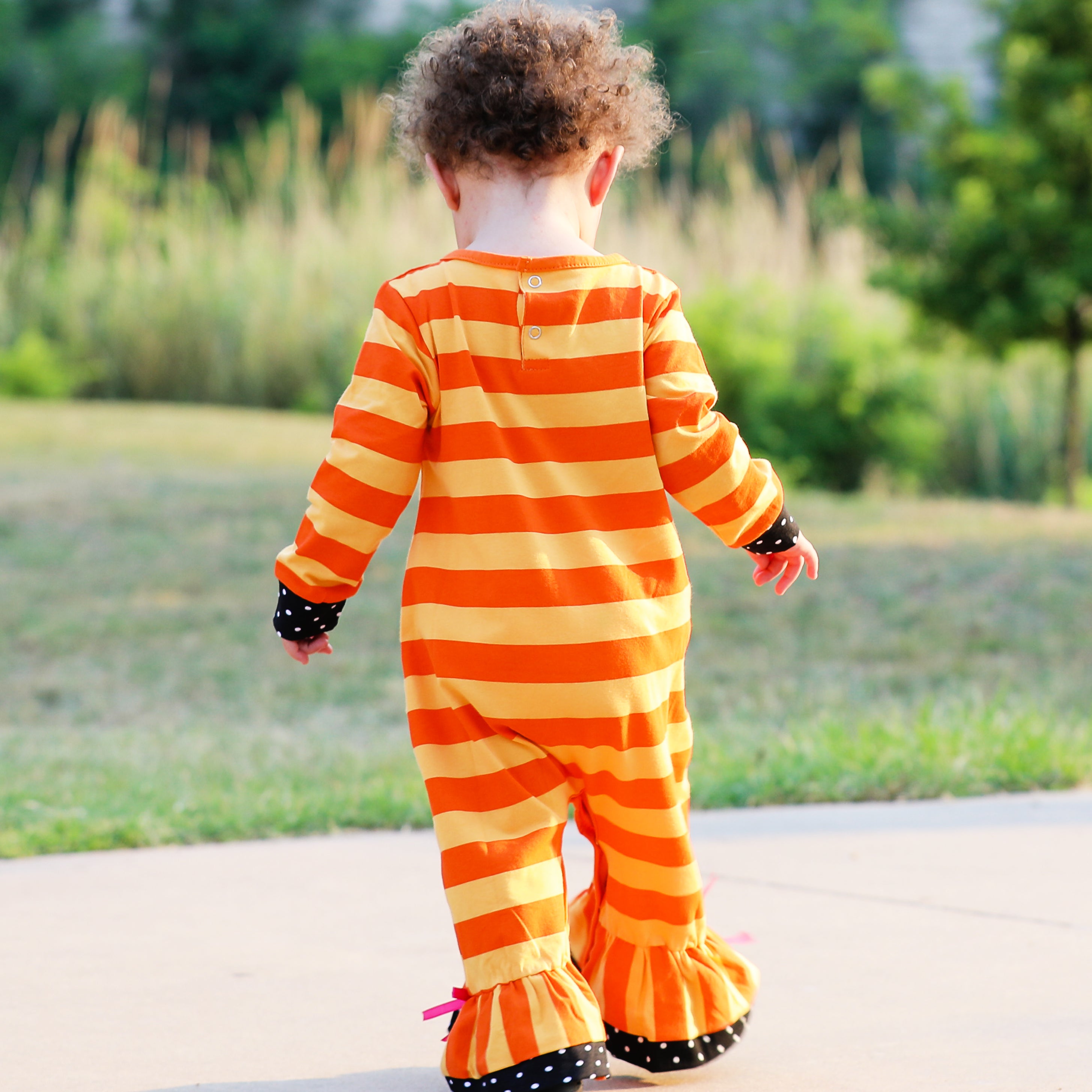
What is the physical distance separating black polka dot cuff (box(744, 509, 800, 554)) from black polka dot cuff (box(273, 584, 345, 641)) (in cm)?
65

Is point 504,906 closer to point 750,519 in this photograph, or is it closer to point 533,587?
point 533,587

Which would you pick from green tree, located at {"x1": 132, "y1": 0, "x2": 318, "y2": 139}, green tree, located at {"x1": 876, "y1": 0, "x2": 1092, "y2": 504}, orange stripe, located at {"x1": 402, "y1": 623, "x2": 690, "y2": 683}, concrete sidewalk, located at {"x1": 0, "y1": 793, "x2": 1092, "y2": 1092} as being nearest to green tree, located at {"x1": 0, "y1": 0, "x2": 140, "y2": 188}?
green tree, located at {"x1": 132, "y1": 0, "x2": 318, "y2": 139}

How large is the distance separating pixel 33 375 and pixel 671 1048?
490 inches

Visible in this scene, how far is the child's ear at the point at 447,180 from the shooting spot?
246 cm

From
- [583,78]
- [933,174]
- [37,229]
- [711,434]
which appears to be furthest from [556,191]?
[37,229]

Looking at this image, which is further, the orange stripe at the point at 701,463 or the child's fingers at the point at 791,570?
the child's fingers at the point at 791,570

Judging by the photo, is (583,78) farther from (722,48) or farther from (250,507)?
(722,48)

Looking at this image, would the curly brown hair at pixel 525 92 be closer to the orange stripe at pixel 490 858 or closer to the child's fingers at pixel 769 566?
the child's fingers at pixel 769 566

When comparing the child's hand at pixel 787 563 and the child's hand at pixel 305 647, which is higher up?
the child's hand at pixel 787 563

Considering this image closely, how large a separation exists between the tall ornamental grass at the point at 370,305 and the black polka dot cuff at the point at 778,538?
778 cm

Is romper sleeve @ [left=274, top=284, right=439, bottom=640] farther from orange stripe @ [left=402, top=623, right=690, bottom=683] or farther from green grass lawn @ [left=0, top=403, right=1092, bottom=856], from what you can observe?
green grass lawn @ [left=0, top=403, right=1092, bottom=856]

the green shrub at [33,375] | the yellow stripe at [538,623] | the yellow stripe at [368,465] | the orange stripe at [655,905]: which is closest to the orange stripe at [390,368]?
the yellow stripe at [368,465]

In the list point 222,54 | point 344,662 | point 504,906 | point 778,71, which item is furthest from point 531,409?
point 778,71

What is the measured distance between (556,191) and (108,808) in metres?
2.45
